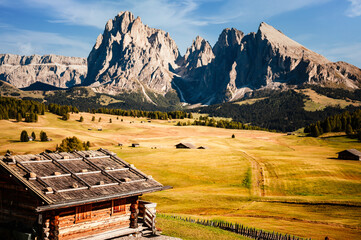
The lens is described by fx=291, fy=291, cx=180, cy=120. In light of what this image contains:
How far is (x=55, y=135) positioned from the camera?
473 feet

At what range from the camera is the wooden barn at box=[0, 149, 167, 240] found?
2114 centimetres

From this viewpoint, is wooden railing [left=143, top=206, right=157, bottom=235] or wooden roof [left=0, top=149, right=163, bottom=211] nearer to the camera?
wooden roof [left=0, top=149, right=163, bottom=211]

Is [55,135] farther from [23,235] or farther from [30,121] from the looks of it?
[23,235]

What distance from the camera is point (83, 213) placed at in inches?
904

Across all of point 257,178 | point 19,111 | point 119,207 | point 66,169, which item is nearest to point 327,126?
point 257,178

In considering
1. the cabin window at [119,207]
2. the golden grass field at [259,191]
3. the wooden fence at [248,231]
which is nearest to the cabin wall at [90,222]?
the cabin window at [119,207]

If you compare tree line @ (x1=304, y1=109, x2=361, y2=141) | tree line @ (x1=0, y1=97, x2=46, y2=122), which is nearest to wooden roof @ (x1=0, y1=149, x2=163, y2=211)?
tree line @ (x1=0, y1=97, x2=46, y2=122)

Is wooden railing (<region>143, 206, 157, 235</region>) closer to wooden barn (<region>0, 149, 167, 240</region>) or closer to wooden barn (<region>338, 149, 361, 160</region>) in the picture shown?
wooden barn (<region>0, 149, 167, 240</region>)

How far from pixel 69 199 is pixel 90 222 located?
3646 mm

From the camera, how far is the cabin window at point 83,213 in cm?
2261

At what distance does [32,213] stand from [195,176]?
53.4 metres

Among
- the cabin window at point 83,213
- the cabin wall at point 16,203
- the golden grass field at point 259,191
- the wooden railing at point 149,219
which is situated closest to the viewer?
the cabin wall at point 16,203

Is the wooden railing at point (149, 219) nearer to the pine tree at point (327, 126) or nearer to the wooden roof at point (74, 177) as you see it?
the wooden roof at point (74, 177)

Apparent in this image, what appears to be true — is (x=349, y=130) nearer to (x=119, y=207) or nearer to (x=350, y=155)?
(x=350, y=155)
